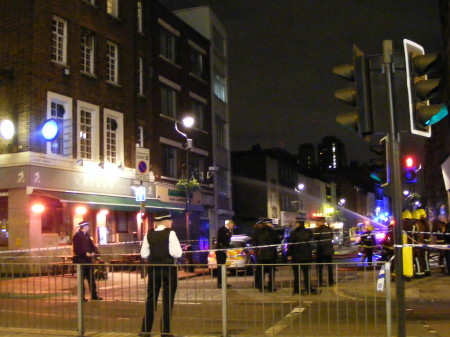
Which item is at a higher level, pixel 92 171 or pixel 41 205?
pixel 92 171

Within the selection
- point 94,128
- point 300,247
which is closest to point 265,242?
point 300,247

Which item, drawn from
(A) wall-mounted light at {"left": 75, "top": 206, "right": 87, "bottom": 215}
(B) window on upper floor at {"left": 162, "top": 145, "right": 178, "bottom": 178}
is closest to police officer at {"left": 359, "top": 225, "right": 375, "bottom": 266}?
(A) wall-mounted light at {"left": 75, "top": 206, "right": 87, "bottom": 215}

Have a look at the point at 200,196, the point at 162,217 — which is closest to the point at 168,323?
the point at 162,217

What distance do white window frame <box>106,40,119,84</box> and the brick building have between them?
5cm

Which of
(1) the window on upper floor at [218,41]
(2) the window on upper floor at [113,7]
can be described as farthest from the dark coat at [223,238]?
(1) the window on upper floor at [218,41]

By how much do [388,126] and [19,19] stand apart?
20.2 m

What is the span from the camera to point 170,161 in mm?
33812

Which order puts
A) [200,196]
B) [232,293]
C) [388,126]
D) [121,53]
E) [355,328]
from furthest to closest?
[200,196]
[121,53]
[232,293]
[355,328]
[388,126]

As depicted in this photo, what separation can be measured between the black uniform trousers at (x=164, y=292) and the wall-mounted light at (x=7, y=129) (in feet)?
53.0

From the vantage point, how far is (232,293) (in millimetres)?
8391

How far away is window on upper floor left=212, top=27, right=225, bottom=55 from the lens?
41294 millimetres

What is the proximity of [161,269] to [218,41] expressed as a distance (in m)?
35.7

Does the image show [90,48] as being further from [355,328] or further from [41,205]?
[355,328]

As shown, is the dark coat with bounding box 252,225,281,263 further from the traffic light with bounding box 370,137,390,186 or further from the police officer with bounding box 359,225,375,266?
the traffic light with bounding box 370,137,390,186
